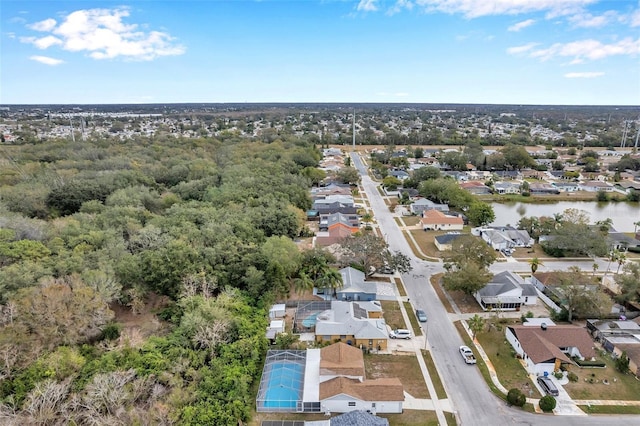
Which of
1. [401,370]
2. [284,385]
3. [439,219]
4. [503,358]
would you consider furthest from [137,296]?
[439,219]

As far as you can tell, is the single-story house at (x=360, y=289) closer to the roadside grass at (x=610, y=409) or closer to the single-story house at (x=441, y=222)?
the roadside grass at (x=610, y=409)

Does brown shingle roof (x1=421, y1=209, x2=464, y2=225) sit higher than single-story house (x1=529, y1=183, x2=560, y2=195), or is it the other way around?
single-story house (x1=529, y1=183, x2=560, y2=195)

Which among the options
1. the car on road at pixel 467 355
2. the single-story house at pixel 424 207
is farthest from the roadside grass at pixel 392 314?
the single-story house at pixel 424 207

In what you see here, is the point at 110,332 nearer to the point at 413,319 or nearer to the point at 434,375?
the point at 434,375

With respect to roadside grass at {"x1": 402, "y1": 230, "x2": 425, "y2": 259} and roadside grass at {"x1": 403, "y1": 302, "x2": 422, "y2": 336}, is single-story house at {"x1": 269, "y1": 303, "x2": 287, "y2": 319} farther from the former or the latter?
roadside grass at {"x1": 402, "y1": 230, "x2": 425, "y2": 259}

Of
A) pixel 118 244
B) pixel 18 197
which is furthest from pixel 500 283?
pixel 18 197

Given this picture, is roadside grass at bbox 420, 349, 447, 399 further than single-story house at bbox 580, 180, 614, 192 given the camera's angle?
No

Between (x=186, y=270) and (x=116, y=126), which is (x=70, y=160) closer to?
(x=186, y=270)

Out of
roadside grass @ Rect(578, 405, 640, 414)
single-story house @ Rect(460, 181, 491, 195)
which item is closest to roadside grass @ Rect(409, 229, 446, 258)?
roadside grass @ Rect(578, 405, 640, 414)
